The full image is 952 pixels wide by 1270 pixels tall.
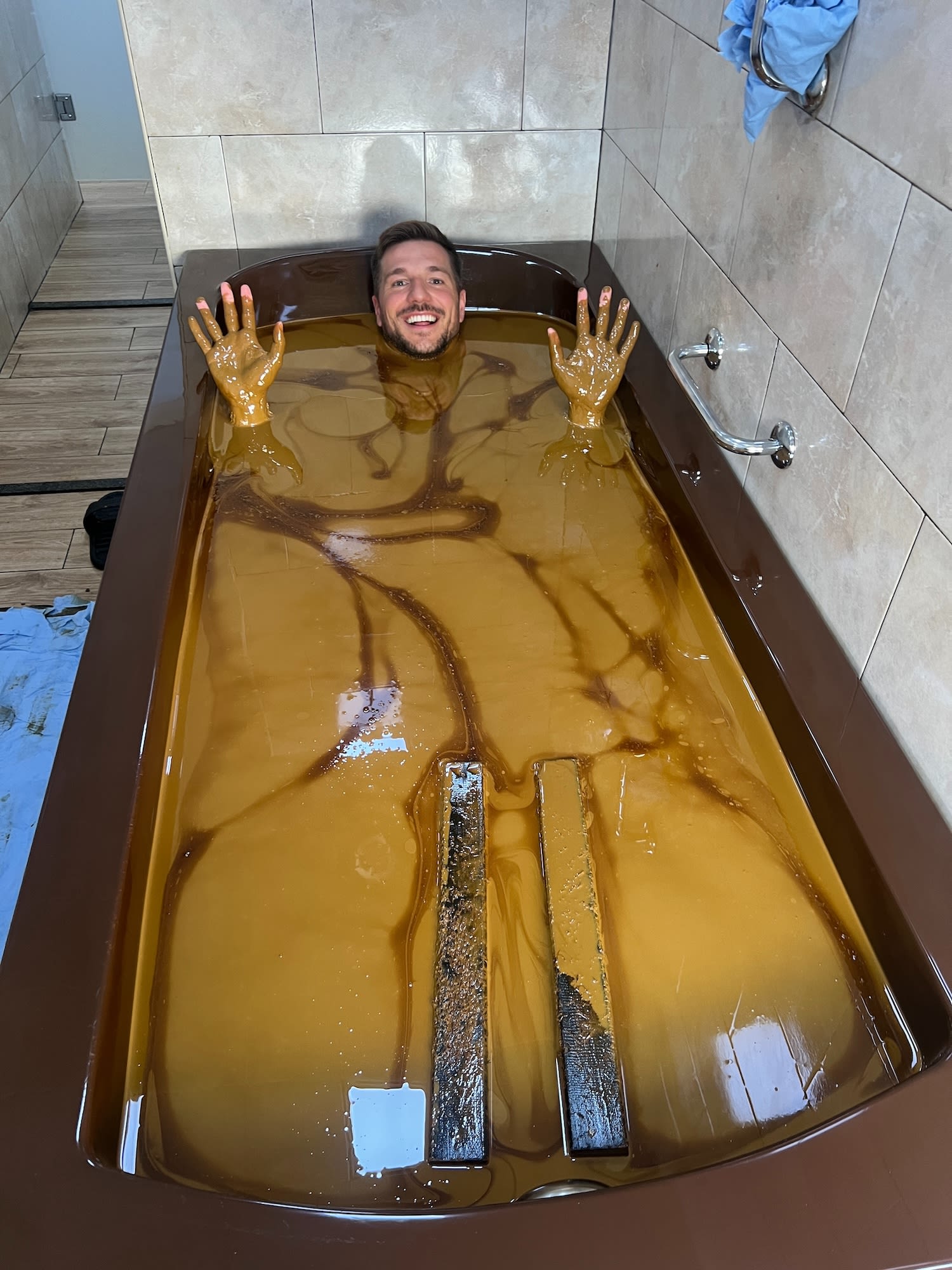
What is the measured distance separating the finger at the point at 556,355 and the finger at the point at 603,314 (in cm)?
9

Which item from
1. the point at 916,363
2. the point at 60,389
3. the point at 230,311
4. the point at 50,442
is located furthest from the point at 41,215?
the point at 916,363

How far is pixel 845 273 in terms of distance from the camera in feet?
4.12

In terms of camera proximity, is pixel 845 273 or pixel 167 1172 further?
pixel 845 273

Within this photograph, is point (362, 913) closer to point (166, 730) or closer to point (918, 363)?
point (166, 730)

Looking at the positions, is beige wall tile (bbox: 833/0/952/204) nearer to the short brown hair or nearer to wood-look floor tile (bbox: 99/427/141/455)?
the short brown hair

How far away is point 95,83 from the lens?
14.5ft

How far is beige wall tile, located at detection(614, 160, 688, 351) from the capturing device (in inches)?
78.7

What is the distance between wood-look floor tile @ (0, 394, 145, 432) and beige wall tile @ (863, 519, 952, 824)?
250 cm

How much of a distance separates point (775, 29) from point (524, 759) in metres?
1.01

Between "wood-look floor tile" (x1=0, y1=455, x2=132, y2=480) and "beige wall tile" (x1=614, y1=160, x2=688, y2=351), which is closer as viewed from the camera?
"beige wall tile" (x1=614, y1=160, x2=688, y2=351)

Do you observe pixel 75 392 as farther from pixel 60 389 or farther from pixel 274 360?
pixel 274 360

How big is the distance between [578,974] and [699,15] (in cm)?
171

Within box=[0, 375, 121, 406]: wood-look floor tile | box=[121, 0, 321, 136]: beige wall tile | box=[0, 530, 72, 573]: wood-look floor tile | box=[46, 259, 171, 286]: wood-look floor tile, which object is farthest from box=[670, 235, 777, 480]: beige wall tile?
box=[46, 259, 171, 286]: wood-look floor tile

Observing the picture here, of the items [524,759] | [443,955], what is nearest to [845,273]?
[524,759]
